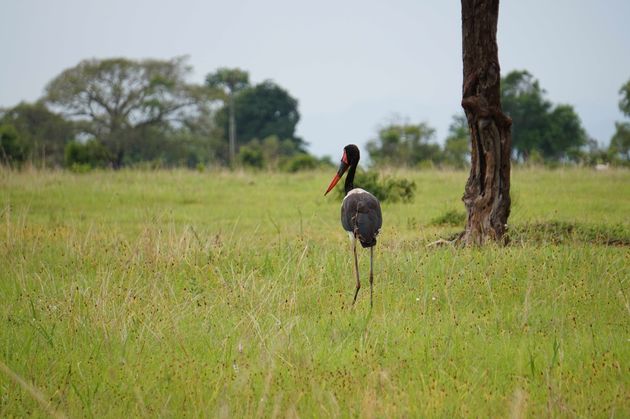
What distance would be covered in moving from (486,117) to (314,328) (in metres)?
4.59

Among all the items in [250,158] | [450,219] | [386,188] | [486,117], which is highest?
[486,117]

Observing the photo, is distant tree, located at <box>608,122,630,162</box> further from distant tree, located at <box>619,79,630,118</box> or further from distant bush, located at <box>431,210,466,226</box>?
distant bush, located at <box>431,210,466,226</box>

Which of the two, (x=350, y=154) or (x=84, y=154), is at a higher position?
(x=84, y=154)

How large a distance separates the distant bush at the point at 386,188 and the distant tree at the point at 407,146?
84.2 feet

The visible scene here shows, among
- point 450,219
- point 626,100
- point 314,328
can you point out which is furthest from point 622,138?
point 314,328

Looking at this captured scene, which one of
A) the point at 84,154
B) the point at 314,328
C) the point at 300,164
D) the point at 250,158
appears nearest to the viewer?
the point at 314,328

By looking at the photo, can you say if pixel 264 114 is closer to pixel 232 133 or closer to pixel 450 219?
pixel 232 133

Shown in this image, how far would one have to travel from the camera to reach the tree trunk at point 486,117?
9.73 m

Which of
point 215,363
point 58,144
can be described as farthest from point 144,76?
point 215,363

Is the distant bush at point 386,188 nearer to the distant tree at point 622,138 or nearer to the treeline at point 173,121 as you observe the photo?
the treeline at point 173,121

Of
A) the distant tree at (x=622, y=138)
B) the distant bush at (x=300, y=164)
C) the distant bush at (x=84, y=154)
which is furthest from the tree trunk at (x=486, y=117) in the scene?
the distant tree at (x=622, y=138)

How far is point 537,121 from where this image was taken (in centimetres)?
5100

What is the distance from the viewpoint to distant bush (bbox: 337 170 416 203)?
16016 mm

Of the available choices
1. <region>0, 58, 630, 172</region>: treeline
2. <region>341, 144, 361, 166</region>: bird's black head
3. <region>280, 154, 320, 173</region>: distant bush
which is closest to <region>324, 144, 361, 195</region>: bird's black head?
<region>341, 144, 361, 166</region>: bird's black head
